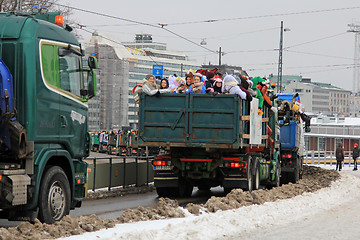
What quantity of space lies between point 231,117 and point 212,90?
3.26ft

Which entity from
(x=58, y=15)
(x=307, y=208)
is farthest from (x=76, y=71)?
(x=307, y=208)

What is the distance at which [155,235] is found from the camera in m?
9.99

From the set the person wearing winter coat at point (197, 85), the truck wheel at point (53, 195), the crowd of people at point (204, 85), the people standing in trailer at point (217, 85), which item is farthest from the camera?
the people standing in trailer at point (217, 85)

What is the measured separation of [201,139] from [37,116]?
741 cm

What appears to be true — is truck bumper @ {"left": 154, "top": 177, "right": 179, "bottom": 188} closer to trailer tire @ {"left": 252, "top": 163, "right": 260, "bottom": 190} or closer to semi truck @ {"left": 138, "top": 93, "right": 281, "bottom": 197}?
semi truck @ {"left": 138, "top": 93, "right": 281, "bottom": 197}

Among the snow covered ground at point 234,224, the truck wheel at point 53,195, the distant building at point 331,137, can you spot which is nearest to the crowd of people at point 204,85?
the snow covered ground at point 234,224

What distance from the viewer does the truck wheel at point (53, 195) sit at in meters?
11.2

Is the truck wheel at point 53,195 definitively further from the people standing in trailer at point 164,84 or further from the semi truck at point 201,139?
the people standing in trailer at point 164,84

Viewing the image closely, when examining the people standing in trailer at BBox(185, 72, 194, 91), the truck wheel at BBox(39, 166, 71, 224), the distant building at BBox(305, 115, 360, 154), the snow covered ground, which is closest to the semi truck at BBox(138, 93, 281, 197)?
the people standing in trailer at BBox(185, 72, 194, 91)

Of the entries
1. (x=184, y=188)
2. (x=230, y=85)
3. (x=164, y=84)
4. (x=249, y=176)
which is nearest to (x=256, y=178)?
(x=249, y=176)

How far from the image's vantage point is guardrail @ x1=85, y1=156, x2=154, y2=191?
20328 millimetres

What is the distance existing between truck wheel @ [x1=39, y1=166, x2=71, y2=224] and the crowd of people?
6601 mm

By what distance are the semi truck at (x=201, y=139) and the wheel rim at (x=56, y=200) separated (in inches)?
256

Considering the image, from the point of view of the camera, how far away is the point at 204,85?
1898cm
